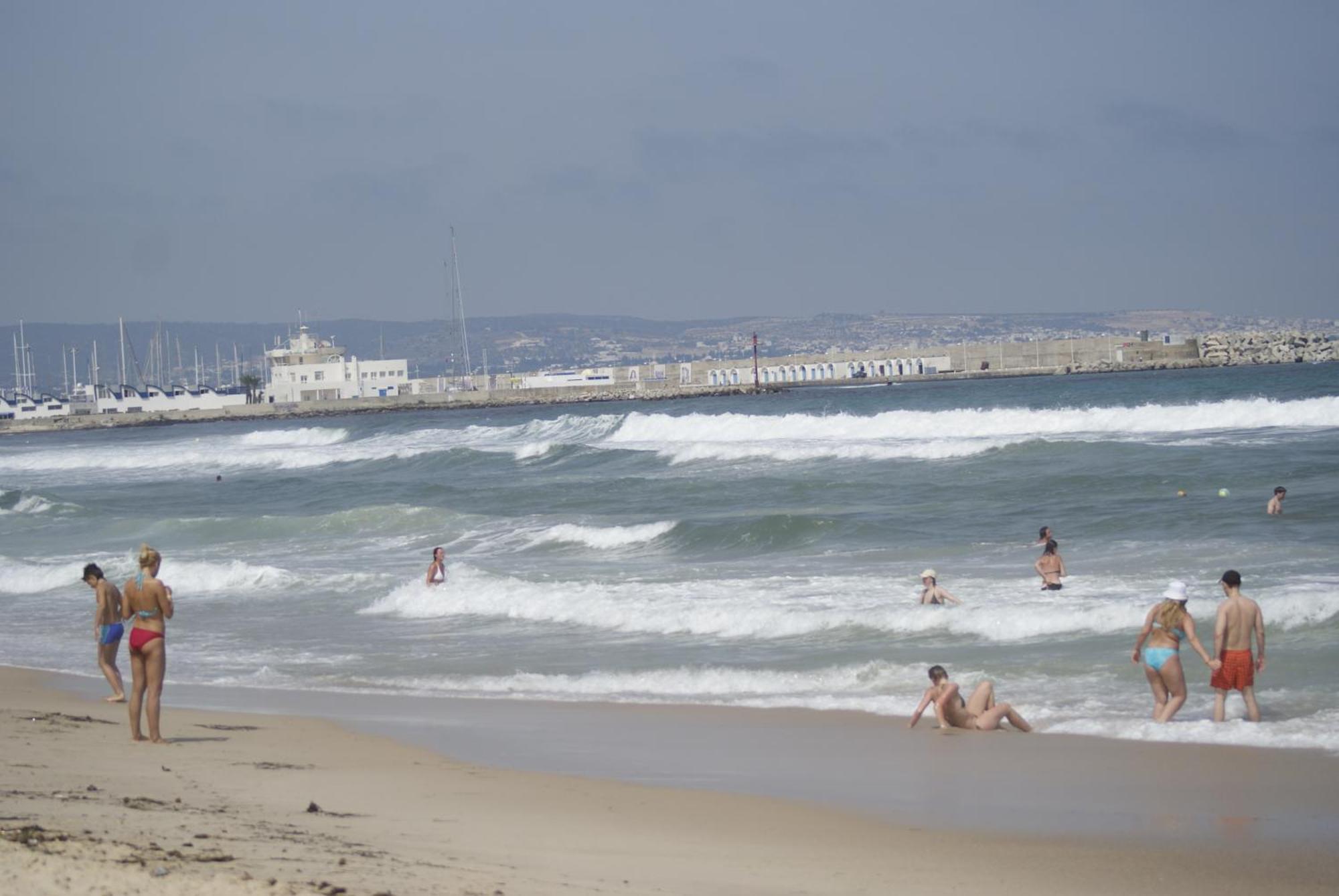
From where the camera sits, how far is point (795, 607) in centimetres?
1578

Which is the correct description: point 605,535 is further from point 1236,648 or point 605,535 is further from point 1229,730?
point 1229,730

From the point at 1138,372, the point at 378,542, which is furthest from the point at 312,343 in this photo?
the point at 378,542

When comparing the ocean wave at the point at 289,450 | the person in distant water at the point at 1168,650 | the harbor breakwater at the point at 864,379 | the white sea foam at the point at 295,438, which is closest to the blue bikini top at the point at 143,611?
the person in distant water at the point at 1168,650

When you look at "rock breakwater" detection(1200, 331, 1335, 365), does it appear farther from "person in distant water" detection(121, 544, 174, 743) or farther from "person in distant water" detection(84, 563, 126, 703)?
"person in distant water" detection(121, 544, 174, 743)

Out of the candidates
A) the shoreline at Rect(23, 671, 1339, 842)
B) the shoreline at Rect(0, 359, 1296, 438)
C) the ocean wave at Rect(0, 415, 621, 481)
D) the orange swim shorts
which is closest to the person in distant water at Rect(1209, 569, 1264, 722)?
the orange swim shorts

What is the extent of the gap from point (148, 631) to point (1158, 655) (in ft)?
22.8

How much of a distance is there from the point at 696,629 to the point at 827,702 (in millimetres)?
4142

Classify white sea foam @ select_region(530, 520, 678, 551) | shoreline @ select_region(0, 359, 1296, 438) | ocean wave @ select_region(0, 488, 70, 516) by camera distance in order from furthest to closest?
shoreline @ select_region(0, 359, 1296, 438), ocean wave @ select_region(0, 488, 70, 516), white sea foam @ select_region(530, 520, 678, 551)

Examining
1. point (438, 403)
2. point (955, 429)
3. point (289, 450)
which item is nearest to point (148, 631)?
point (955, 429)

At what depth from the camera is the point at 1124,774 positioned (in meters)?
8.54

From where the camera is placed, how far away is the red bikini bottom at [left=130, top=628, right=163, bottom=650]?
376 inches

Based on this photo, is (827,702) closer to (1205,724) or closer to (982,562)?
(1205,724)

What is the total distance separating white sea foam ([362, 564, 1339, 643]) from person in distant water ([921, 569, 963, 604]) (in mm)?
156

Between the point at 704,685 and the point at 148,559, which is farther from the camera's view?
the point at 704,685
